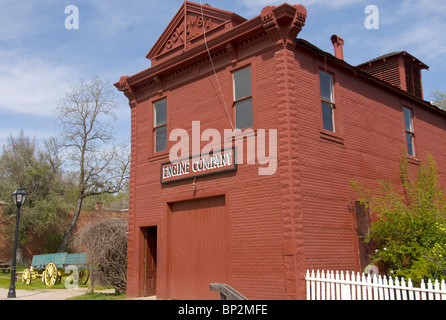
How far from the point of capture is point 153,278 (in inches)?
638

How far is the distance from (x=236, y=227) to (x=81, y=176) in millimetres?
29312

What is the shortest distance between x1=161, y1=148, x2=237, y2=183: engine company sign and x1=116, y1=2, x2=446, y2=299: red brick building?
50 mm

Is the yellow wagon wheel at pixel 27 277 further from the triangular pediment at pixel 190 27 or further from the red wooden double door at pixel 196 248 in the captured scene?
the triangular pediment at pixel 190 27

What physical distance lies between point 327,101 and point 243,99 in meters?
2.65

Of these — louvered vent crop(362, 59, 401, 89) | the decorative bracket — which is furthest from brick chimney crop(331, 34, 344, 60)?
the decorative bracket

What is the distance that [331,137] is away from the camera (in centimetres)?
1323

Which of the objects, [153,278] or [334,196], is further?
[153,278]

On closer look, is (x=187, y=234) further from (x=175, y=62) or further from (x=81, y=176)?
(x=81, y=176)

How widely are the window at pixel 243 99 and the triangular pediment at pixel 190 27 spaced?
5.95ft

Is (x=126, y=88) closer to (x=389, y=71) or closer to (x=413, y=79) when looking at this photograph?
(x=389, y=71)

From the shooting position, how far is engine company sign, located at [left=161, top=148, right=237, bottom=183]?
43.2ft

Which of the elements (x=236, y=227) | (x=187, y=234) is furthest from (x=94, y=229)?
(x=236, y=227)

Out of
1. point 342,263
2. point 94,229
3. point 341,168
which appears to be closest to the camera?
point 342,263

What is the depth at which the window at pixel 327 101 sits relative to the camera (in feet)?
44.1
